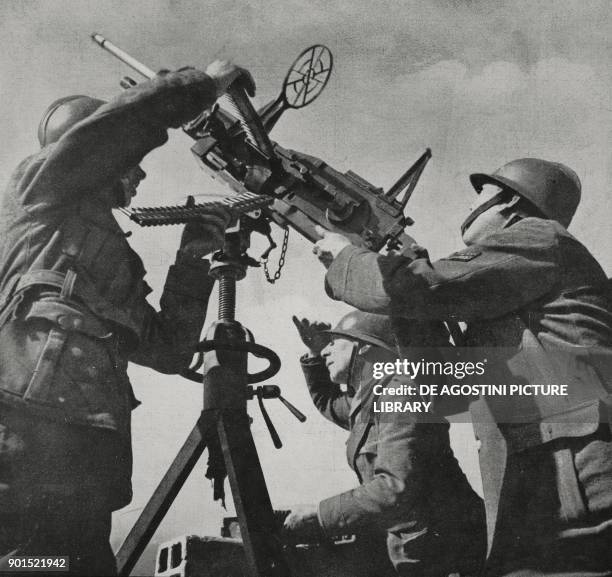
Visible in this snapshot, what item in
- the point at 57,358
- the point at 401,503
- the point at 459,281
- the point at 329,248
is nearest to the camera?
the point at 57,358

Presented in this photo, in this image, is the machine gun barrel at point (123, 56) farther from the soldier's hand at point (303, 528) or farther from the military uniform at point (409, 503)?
the soldier's hand at point (303, 528)

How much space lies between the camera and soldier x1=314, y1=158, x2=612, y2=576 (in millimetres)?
2553

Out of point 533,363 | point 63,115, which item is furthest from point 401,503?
point 63,115

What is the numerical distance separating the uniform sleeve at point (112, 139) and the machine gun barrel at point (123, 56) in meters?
1.32

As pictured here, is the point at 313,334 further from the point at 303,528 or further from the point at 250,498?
the point at 250,498

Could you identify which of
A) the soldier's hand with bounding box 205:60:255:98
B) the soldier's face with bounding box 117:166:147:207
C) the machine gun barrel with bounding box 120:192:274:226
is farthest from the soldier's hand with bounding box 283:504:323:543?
the soldier's hand with bounding box 205:60:255:98

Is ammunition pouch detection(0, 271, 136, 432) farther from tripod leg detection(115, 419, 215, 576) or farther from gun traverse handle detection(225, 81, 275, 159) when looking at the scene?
gun traverse handle detection(225, 81, 275, 159)

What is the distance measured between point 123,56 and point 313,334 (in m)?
1.92

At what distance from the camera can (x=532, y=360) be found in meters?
2.80

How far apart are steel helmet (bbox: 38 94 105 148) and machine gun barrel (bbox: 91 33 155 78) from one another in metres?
1.00

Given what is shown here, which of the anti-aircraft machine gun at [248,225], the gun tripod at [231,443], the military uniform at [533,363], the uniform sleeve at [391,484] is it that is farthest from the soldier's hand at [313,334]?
the gun tripod at [231,443]

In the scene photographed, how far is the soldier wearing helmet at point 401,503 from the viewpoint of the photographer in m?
3.65

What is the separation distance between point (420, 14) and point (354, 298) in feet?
7.43

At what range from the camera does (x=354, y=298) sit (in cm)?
294
